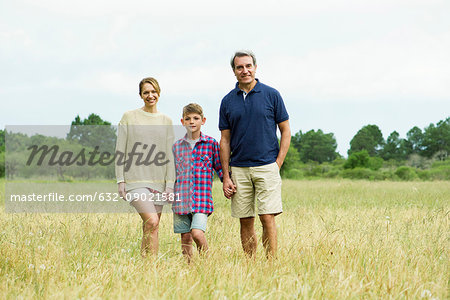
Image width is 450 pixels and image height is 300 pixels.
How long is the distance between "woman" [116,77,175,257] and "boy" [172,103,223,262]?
0.46 feet

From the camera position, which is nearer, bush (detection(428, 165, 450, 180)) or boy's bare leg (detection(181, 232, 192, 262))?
boy's bare leg (detection(181, 232, 192, 262))

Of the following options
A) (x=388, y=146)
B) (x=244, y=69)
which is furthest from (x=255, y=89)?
(x=388, y=146)

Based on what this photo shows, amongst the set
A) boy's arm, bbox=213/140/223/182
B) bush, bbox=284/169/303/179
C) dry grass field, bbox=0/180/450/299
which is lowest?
bush, bbox=284/169/303/179

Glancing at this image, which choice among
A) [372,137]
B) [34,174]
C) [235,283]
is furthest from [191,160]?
[372,137]

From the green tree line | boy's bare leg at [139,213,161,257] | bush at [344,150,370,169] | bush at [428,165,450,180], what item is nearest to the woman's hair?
boy's bare leg at [139,213,161,257]

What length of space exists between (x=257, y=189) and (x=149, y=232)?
3.76 feet

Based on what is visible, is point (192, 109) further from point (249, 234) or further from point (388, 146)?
point (388, 146)

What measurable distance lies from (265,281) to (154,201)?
4.87 feet

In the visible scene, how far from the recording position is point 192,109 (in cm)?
413

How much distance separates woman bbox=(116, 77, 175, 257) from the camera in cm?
418

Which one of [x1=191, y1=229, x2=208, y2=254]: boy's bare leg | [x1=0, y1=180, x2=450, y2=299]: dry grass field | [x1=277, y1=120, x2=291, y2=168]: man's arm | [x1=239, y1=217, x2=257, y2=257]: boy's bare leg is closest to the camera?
[x1=0, y1=180, x2=450, y2=299]: dry grass field

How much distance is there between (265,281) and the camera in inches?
A: 130

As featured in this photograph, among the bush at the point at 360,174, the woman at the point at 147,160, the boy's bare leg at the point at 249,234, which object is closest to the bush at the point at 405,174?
the bush at the point at 360,174

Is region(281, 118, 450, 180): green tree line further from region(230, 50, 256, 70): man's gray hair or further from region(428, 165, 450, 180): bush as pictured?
region(230, 50, 256, 70): man's gray hair
